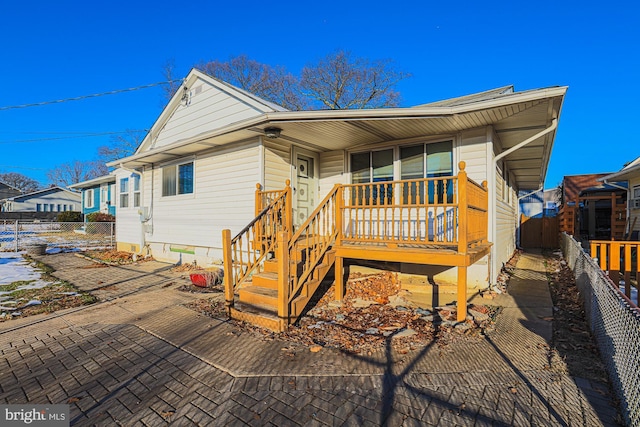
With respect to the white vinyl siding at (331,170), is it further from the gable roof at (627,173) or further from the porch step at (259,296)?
the gable roof at (627,173)

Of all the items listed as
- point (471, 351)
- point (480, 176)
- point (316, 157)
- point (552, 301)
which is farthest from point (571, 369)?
point (316, 157)

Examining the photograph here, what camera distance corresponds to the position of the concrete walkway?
2.46 meters

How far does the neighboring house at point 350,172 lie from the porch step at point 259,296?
0.39m

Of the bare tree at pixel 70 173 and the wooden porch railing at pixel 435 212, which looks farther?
the bare tree at pixel 70 173

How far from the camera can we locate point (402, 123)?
5.78m

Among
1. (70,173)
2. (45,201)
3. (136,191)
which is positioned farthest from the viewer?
(70,173)

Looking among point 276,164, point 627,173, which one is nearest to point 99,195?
point 276,164

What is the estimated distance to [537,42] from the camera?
506 inches

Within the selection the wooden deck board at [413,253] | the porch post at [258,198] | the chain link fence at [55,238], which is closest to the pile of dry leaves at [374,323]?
the wooden deck board at [413,253]

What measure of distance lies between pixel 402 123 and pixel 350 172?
6.83 ft

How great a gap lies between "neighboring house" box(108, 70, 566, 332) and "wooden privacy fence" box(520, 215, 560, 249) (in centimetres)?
727

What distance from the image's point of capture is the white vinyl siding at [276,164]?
7.09 meters

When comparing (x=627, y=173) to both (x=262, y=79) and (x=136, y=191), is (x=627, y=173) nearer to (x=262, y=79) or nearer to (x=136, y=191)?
(x=136, y=191)

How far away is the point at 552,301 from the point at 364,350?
13.0 ft
